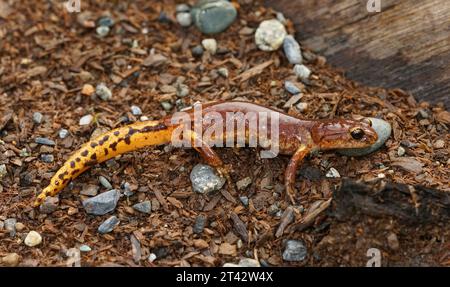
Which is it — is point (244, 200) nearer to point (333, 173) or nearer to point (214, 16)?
point (333, 173)

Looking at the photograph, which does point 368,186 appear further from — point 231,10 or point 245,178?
point 231,10

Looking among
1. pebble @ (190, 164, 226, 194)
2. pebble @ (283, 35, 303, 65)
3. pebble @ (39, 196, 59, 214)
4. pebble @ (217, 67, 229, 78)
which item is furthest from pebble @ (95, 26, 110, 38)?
pebble @ (39, 196, 59, 214)

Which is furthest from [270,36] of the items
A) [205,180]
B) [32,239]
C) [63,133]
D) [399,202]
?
[32,239]

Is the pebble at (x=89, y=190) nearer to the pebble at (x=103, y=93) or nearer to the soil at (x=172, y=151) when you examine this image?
the soil at (x=172, y=151)

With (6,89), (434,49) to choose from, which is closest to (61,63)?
(6,89)

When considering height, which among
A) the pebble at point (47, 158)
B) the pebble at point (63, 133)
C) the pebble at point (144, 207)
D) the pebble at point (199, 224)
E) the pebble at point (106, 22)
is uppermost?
the pebble at point (106, 22)

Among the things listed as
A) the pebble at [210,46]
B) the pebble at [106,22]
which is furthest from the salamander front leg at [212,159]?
the pebble at [106,22]
